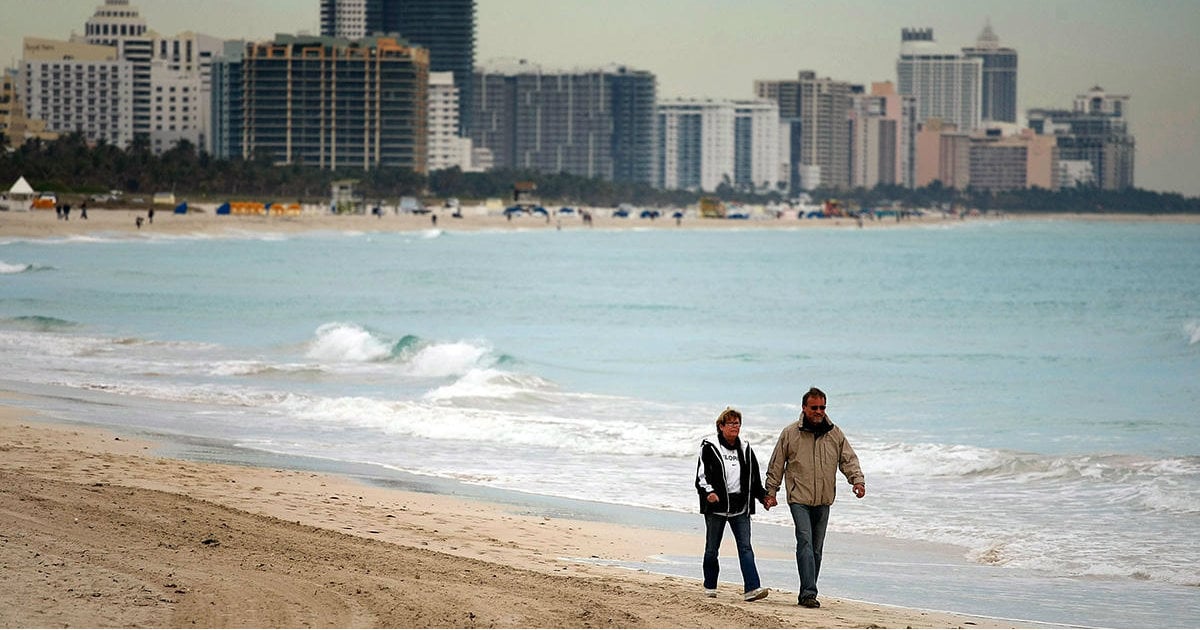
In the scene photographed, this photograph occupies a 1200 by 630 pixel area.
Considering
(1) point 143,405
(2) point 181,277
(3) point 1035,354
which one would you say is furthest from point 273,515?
(2) point 181,277

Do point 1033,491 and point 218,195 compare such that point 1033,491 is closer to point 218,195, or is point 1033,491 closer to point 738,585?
point 738,585

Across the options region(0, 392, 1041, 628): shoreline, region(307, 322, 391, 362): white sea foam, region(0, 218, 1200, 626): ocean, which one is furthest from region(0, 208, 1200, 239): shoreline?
region(0, 392, 1041, 628): shoreline

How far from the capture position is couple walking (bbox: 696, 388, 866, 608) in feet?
30.6

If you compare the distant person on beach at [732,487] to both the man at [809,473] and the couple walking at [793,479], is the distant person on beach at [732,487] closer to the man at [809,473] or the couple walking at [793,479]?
the couple walking at [793,479]

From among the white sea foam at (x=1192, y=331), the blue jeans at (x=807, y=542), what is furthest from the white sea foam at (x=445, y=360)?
the blue jeans at (x=807, y=542)

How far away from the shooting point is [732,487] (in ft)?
30.8

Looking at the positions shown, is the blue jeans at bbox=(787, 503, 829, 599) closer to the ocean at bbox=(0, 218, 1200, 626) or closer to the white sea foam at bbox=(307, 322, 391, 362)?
the ocean at bbox=(0, 218, 1200, 626)

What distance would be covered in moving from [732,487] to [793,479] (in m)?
0.38

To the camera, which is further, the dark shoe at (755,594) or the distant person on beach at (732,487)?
the dark shoe at (755,594)

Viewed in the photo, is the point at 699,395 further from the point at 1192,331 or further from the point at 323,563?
the point at 1192,331

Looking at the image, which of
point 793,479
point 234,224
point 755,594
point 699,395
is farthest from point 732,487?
point 234,224

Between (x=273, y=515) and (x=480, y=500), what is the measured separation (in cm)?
270

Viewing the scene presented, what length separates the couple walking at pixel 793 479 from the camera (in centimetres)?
931

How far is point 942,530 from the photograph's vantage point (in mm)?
13281
